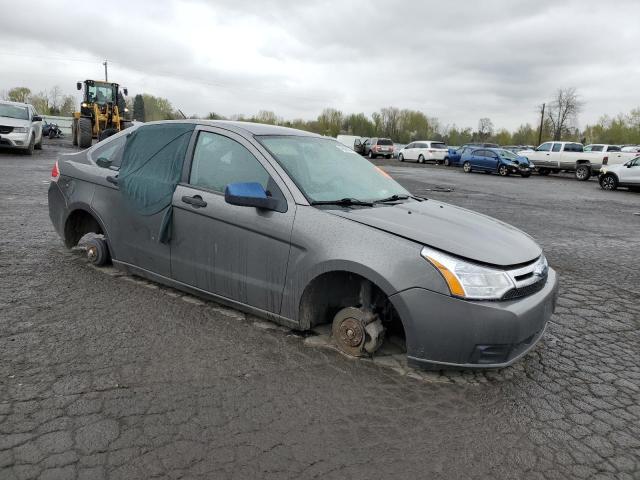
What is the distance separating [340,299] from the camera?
146 inches

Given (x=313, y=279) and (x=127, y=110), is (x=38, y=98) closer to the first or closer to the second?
(x=127, y=110)

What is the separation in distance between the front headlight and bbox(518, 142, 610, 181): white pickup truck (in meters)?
27.4

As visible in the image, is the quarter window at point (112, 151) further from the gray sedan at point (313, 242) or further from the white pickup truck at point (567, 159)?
the white pickup truck at point (567, 159)

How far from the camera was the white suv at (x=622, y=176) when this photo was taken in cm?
2003

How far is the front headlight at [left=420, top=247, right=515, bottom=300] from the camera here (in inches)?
119

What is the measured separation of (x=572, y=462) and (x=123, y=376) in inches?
100

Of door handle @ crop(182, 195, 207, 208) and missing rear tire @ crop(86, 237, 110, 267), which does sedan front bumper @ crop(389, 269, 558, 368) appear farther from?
missing rear tire @ crop(86, 237, 110, 267)

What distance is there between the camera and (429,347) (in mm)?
3098

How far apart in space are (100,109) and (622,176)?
82.1 ft

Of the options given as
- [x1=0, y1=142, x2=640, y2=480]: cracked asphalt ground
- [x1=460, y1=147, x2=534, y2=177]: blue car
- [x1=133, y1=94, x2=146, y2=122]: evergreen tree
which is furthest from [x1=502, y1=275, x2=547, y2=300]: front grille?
[x1=133, y1=94, x2=146, y2=122]: evergreen tree

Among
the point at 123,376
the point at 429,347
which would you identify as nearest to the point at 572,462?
the point at 429,347

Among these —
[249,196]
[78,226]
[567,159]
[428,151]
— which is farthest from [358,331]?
[428,151]

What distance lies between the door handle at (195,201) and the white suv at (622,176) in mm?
20732

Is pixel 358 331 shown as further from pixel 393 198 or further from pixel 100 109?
pixel 100 109
